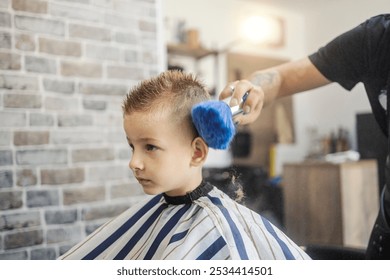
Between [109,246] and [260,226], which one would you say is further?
[109,246]

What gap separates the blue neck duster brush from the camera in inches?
30.1

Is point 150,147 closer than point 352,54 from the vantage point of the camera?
Yes

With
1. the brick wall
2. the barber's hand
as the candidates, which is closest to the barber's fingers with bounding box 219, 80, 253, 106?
the barber's hand

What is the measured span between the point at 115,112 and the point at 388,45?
2.83ft

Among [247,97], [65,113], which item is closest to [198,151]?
[247,97]

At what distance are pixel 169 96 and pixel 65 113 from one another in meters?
0.56

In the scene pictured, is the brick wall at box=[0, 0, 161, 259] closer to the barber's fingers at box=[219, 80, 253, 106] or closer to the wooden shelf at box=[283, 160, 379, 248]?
the barber's fingers at box=[219, 80, 253, 106]

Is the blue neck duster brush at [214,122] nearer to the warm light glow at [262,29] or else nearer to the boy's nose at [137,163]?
the boy's nose at [137,163]

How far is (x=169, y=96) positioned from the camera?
87 centimetres

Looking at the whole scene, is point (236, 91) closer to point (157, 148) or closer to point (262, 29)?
point (157, 148)

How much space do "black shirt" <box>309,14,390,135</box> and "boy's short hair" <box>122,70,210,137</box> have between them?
401 mm
